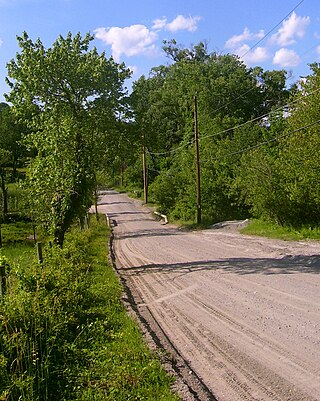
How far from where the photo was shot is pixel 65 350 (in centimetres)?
690

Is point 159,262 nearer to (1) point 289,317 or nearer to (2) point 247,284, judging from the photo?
(2) point 247,284

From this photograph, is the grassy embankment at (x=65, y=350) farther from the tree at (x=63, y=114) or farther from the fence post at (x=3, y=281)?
the tree at (x=63, y=114)

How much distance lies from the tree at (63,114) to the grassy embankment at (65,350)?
567 centimetres

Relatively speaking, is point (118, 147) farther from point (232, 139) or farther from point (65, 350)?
point (232, 139)

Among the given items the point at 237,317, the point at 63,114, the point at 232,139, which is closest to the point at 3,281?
the point at 237,317

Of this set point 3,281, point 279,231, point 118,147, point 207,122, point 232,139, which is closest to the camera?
point 3,281

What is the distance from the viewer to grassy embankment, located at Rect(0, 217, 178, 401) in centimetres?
575

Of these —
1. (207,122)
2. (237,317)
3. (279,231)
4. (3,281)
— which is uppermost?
(207,122)

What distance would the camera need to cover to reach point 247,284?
12695mm

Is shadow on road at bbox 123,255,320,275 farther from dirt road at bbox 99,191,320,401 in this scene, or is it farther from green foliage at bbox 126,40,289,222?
green foliage at bbox 126,40,289,222

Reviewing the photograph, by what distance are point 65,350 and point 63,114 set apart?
33.3 feet

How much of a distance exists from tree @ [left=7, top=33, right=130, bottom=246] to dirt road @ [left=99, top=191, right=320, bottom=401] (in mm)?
3197

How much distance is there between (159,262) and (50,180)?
5.77 m

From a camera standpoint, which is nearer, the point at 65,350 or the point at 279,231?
the point at 65,350
